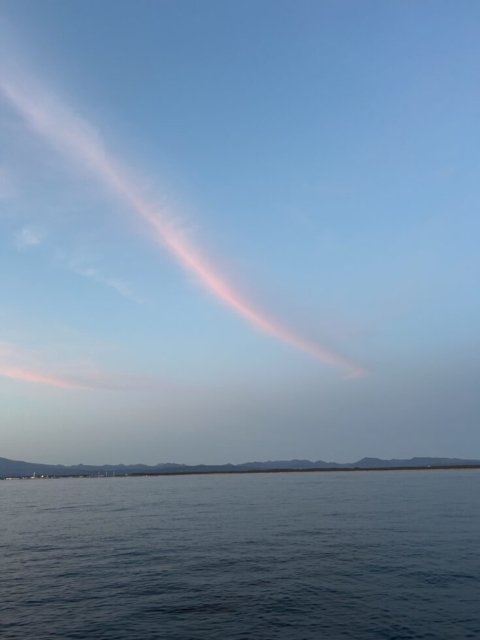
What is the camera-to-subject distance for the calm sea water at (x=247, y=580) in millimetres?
29562

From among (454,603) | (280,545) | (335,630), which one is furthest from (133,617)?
(280,545)

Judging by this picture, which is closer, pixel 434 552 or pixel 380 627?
pixel 380 627

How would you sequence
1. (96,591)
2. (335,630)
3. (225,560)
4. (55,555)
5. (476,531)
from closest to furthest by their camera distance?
(335,630), (96,591), (225,560), (55,555), (476,531)

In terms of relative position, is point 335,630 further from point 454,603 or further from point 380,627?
point 454,603

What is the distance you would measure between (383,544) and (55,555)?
3449cm

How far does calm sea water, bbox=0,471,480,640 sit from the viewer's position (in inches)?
1164

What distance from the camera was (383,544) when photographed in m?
53.2

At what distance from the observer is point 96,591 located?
124 feet

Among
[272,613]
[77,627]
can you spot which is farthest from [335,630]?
[77,627]

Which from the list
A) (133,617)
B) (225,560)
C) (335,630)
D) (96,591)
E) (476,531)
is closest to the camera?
(335,630)

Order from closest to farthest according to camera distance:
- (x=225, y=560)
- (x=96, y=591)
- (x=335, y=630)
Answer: (x=335, y=630) < (x=96, y=591) < (x=225, y=560)

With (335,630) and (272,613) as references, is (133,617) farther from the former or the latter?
(335,630)

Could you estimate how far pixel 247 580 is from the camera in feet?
129

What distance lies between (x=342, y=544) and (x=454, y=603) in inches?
855
